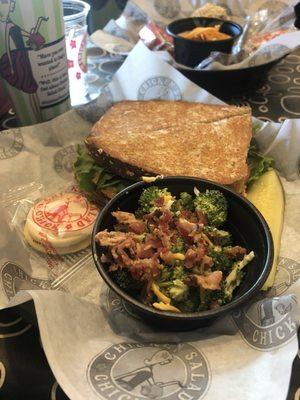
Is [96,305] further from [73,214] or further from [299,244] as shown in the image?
[299,244]

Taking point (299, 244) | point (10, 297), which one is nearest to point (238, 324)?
point (299, 244)

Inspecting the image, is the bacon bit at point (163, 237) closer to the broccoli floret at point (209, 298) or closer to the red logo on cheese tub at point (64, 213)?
the broccoli floret at point (209, 298)

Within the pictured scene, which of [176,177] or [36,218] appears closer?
[176,177]

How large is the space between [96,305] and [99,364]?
24 cm

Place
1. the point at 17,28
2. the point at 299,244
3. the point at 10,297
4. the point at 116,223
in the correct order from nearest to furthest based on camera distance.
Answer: the point at 10,297 → the point at 116,223 → the point at 299,244 → the point at 17,28

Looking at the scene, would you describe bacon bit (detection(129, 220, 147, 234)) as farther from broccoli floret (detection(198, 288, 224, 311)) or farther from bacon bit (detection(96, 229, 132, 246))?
broccoli floret (detection(198, 288, 224, 311))

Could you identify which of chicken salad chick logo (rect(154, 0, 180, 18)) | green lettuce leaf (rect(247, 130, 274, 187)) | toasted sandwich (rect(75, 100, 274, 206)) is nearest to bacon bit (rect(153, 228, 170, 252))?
toasted sandwich (rect(75, 100, 274, 206))

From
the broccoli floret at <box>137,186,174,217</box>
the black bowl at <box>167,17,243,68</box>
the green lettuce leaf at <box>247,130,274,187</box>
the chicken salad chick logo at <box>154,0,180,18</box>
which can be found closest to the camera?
the broccoli floret at <box>137,186,174,217</box>

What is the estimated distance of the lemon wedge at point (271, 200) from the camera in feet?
4.74

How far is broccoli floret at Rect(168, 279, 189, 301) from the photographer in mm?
1035

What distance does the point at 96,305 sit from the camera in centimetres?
120

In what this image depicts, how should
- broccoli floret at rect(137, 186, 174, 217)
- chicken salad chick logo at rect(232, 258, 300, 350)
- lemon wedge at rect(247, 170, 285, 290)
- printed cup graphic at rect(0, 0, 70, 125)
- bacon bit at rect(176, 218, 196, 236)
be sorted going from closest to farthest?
chicken salad chick logo at rect(232, 258, 300, 350) < bacon bit at rect(176, 218, 196, 236) < broccoli floret at rect(137, 186, 174, 217) < lemon wedge at rect(247, 170, 285, 290) < printed cup graphic at rect(0, 0, 70, 125)

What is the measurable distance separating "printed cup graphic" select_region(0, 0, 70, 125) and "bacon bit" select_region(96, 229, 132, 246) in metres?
0.90

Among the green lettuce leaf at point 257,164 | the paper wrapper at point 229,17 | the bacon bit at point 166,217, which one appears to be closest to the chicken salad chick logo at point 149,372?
the bacon bit at point 166,217
